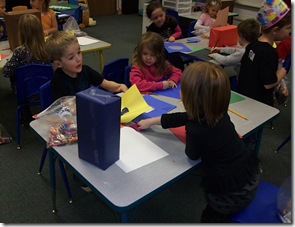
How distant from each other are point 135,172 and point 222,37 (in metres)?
2.07

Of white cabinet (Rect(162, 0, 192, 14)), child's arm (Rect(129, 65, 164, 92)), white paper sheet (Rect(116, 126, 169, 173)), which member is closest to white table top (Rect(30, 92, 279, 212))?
white paper sheet (Rect(116, 126, 169, 173))

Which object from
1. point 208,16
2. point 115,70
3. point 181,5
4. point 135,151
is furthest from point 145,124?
point 181,5

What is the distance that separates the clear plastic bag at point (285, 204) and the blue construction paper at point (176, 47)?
1711 millimetres

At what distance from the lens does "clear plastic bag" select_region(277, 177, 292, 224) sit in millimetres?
1233

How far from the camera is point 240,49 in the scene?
250cm

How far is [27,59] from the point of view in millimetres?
2408

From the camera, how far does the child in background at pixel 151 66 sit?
2102mm

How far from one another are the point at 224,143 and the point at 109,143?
45 cm

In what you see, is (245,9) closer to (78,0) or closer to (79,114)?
(78,0)

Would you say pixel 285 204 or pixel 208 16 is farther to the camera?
pixel 208 16

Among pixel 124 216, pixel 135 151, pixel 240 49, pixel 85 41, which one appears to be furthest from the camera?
pixel 85 41

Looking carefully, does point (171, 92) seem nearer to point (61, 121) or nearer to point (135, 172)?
point (61, 121)

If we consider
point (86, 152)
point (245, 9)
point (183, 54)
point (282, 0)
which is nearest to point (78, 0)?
point (245, 9)

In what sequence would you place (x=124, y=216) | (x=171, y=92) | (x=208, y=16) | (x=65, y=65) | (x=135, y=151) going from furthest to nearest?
(x=208, y=16)
(x=171, y=92)
(x=65, y=65)
(x=135, y=151)
(x=124, y=216)
